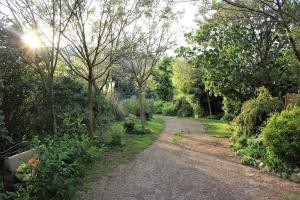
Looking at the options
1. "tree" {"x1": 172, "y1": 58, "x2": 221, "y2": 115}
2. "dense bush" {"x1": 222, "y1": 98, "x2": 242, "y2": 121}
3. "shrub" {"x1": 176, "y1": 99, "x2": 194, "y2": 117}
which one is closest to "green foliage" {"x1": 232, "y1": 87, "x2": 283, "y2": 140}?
"dense bush" {"x1": 222, "y1": 98, "x2": 242, "y2": 121}

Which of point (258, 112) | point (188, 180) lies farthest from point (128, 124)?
point (188, 180)

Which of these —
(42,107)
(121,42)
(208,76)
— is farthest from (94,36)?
(208,76)

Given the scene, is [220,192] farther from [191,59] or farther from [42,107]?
[191,59]

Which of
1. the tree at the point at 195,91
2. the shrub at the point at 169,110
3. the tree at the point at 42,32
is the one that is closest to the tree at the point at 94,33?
the tree at the point at 42,32

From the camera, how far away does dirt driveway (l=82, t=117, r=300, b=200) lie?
243 inches

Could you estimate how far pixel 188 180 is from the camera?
714 centimetres

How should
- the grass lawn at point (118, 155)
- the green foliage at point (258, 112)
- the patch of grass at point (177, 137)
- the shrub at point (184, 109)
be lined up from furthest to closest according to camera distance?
the shrub at point (184, 109), the patch of grass at point (177, 137), the green foliage at point (258, 112), the grass lawn at point (118, 155)

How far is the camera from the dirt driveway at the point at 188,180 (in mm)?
6168

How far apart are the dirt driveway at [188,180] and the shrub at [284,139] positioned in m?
0.56

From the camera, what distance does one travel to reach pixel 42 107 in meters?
9.12

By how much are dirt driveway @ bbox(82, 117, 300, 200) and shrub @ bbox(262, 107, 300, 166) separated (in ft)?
1.85

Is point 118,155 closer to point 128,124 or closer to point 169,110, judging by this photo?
point 128,124

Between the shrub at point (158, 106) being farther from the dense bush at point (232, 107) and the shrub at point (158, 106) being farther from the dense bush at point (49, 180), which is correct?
the dense bush at point (49, 180)

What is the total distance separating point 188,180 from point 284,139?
2.54 metres
